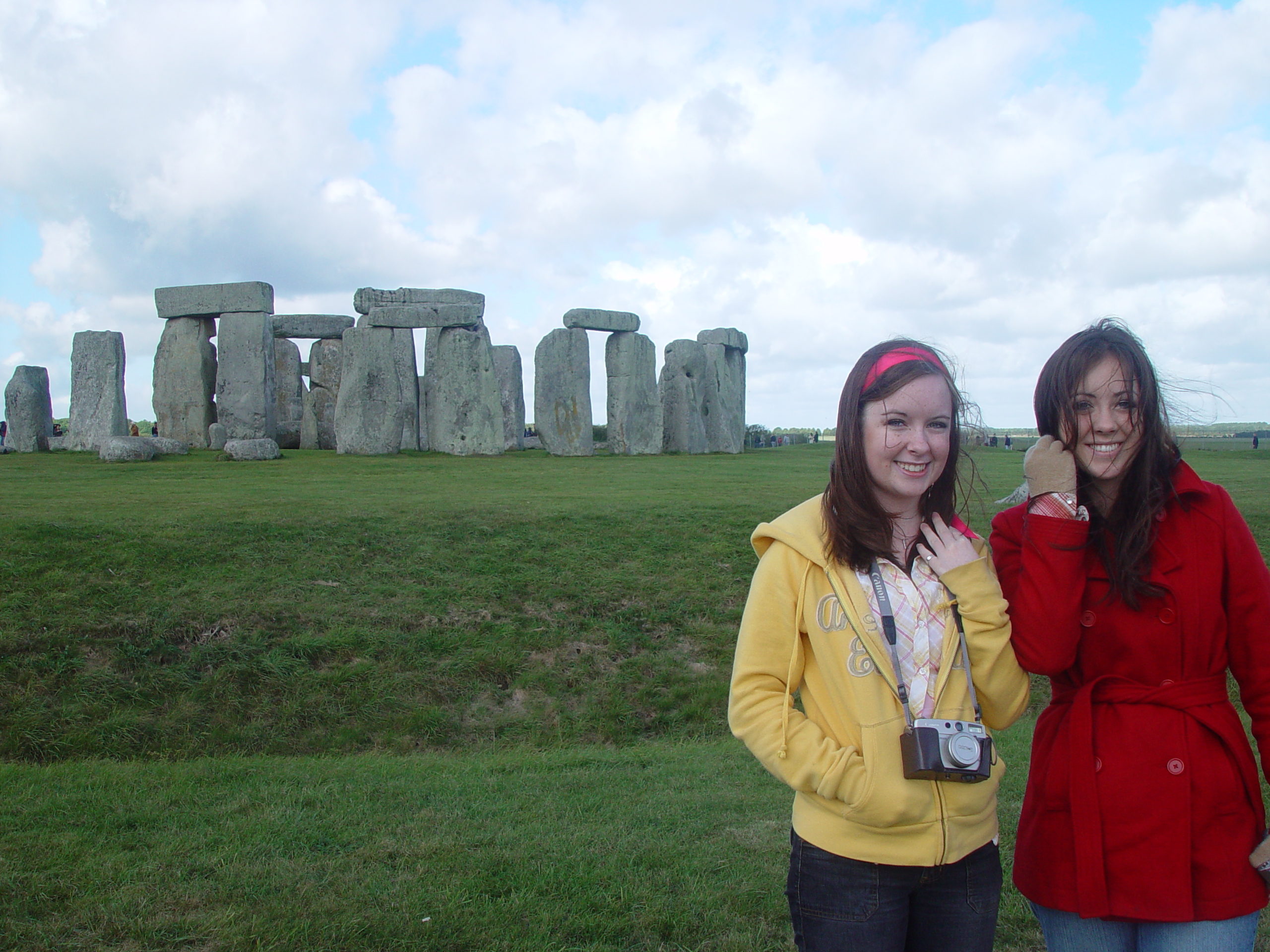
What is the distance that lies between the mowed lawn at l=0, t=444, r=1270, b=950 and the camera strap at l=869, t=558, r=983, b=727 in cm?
54

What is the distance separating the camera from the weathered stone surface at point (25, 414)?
59.5 ft

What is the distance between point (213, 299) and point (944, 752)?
19530mm

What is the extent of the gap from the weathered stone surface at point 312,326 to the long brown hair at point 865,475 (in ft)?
71.3

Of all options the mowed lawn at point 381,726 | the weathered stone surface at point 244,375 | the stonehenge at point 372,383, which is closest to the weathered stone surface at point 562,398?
the stonehenge at point 372,383

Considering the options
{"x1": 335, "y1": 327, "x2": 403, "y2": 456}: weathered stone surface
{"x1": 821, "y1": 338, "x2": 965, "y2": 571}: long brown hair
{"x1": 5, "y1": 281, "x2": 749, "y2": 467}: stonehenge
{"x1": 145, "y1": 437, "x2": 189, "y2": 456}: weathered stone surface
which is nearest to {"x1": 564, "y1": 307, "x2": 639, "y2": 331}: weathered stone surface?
{"x1": 5, "y1": 281, "x2": 749, "y2": 467}: stonehenge

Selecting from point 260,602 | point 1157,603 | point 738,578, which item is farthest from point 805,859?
point 738,578

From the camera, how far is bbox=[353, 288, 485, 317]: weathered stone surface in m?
20.2

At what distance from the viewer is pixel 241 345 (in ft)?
61.3

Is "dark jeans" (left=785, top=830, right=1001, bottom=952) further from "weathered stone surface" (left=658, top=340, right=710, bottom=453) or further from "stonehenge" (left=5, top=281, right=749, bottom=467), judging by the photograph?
"weathered stone surface" (left=658, top=340, right=710, bottom=453)

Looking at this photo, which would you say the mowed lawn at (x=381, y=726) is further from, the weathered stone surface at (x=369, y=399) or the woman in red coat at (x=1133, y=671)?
the weathered stone surface at (x=369, y=399)

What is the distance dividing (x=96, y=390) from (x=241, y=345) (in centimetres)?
296

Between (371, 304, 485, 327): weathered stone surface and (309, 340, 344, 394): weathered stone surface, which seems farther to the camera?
(309, 340, 344, 394): weathered stone surface

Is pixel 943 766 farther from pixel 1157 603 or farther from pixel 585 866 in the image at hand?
pixel 585 866

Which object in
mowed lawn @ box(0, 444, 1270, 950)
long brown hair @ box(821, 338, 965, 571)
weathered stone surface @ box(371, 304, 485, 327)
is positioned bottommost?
mowed lawn @ box(0, 444, 1270, 950)
